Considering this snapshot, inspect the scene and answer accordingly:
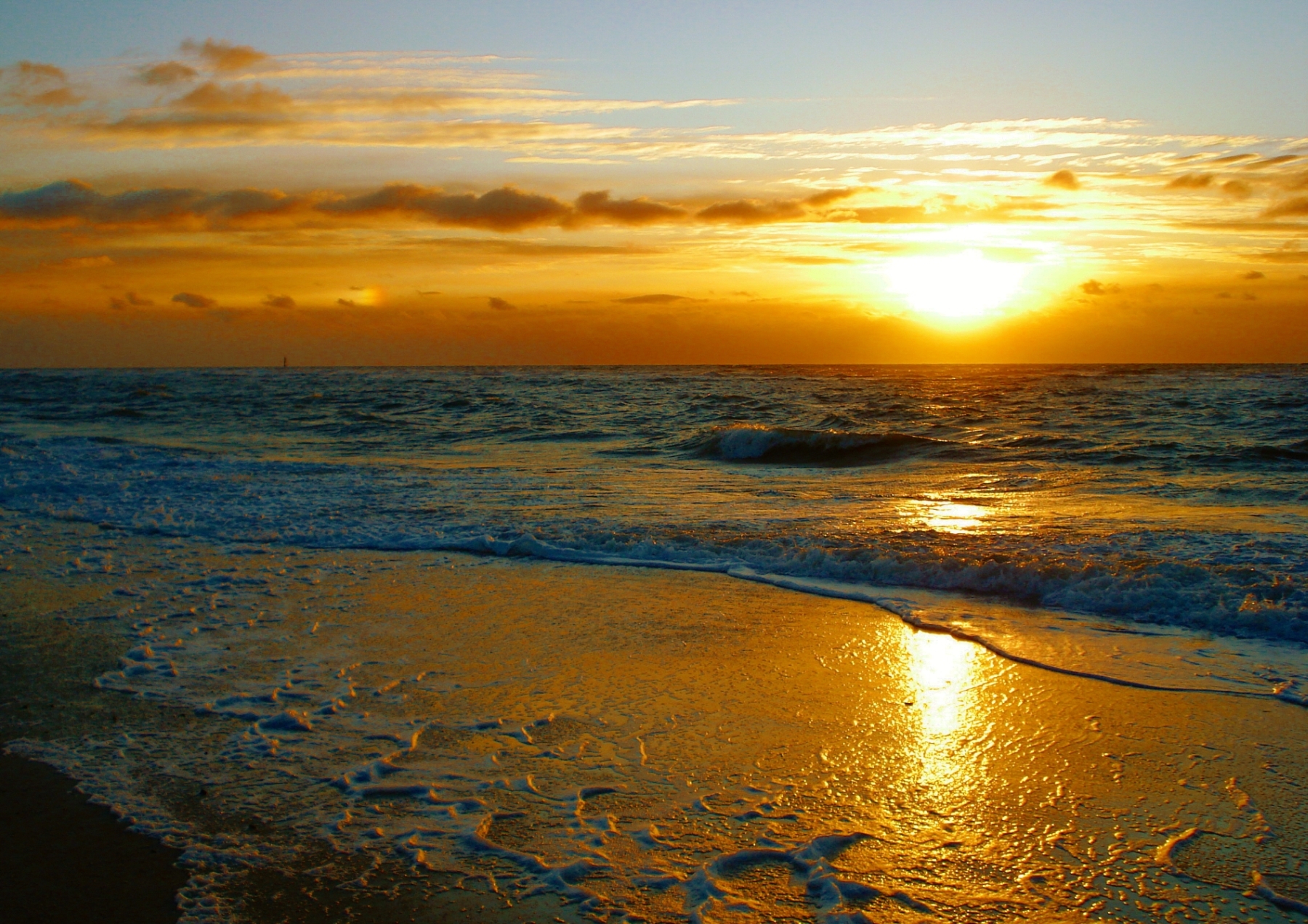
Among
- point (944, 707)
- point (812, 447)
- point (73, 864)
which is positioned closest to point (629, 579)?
point (944, 707)

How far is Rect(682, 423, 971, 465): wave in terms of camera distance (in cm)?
1844

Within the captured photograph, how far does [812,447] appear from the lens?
1998cm

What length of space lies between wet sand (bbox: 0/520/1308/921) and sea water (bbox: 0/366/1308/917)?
0.09 feet

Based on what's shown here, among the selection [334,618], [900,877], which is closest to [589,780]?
[900,877]

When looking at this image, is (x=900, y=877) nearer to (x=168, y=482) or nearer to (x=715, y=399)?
(x=168, y=482)

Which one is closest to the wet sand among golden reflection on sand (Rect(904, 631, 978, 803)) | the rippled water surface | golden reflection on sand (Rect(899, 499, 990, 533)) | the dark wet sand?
golden reflection on sand (Rect(904, 631, 978, 803))

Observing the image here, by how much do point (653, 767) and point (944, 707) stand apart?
68.0 inches

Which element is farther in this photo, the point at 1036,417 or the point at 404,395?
the point at 404,395

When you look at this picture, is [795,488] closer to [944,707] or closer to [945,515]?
[945,515]

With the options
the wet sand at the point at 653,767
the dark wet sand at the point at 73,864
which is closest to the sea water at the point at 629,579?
the wet sand at the point at 653,767

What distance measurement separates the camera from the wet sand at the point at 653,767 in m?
3.01

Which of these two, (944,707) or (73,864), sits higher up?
(73,864)

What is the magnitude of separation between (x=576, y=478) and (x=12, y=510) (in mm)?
7405

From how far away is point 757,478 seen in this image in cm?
1501
